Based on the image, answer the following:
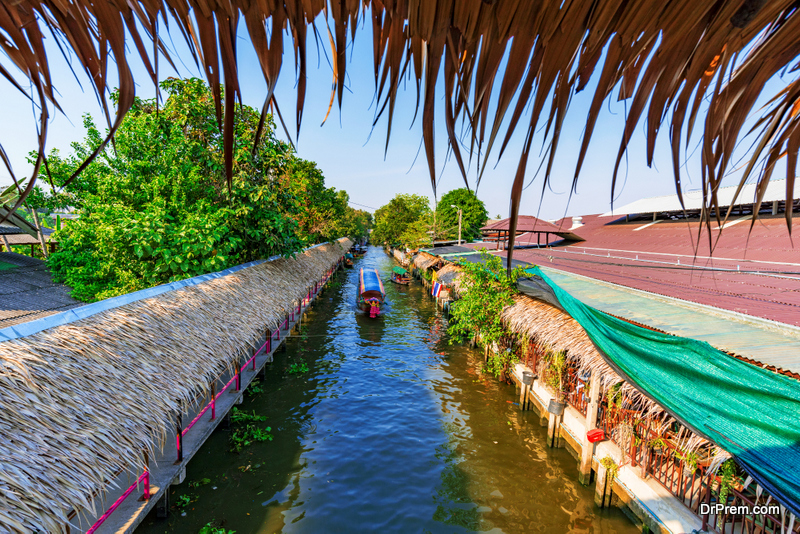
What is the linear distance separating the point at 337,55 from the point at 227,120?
0.40 metres

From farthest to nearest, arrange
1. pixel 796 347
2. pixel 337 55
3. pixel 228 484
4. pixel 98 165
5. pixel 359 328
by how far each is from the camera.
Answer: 1. pixel 359 328
2. pixel 98 165
3. pixel 228 484
4. pixel 796 347
5. pixel 337 55

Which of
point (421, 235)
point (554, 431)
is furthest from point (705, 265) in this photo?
point (421, 235)

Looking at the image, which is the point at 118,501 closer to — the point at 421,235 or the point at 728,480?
the point at 728,480

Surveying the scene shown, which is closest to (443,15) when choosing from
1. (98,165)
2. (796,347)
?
(796,347)

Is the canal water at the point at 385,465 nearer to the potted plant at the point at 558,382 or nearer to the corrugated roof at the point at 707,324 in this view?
the potted plant at the point at 558,382

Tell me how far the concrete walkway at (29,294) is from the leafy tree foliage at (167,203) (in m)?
0.97

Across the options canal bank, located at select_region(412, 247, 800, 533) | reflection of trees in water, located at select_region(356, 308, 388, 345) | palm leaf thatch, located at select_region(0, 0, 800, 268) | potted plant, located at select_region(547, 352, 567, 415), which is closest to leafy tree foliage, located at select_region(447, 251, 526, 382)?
canal bank, located at select_region(412, 247, 800, 533)

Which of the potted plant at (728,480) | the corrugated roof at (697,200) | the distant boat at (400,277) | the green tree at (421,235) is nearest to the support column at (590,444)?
the potted plant at (728,480)

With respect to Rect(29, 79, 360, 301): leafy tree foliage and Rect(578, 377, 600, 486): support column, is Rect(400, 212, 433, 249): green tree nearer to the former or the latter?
Rect(29, 79, 360, 301): leafy tree foliage

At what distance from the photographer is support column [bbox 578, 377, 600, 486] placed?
7.57 metres

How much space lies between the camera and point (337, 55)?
102 centimetres

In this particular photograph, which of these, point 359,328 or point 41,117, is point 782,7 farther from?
point 359,328

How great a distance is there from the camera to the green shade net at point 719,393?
160 inches

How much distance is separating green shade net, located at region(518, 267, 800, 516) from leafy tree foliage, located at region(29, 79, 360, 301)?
9.45m
